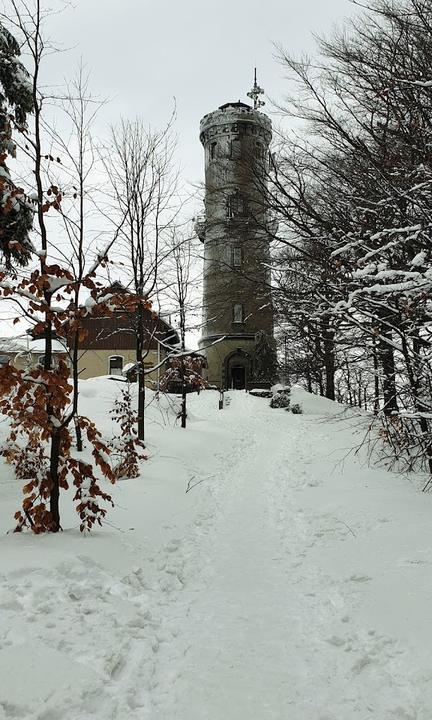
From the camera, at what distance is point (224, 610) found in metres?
4.20

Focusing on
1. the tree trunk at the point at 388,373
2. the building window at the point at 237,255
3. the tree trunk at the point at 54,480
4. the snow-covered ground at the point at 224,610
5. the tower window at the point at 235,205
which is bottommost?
the snow-covered ground at the point at 224,610

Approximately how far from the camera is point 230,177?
954 centimetres

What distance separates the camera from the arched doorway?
129ft

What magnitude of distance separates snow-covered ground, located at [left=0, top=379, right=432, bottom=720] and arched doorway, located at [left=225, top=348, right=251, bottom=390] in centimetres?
3111

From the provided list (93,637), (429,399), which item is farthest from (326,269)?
(93,637)

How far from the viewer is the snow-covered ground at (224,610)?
9.39ft

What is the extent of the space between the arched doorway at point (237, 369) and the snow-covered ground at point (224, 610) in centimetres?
3111

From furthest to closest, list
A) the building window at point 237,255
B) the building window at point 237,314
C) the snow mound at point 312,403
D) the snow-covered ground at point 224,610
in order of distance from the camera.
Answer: the building window at point 237,314
the snow mound at point 312,403
the building window at point 237,255
the snow-covered ground at point 224,610

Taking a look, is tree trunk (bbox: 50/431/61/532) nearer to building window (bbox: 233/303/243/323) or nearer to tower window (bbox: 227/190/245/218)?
tower window (bbox: 227/190/245/218)

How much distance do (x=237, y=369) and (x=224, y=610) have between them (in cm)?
3602

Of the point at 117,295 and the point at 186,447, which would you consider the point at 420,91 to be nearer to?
the point at 117,295

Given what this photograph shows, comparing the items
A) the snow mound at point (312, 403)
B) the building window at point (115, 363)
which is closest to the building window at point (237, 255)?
the snow mound at point (312, 403)

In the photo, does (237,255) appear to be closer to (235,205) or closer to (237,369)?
(235,205)

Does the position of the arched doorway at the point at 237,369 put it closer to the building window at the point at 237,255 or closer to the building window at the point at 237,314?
the building window at the point at 237,314
